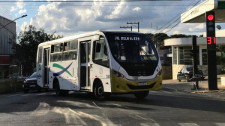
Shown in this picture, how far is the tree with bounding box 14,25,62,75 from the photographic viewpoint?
6009 cm

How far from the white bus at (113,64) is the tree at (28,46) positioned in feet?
150

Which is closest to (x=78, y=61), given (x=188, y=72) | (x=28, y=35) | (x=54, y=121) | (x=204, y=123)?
(x=54, y=121)

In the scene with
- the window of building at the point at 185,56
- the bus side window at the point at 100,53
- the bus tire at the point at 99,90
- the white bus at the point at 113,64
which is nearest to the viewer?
the white bus at the point at 113,64

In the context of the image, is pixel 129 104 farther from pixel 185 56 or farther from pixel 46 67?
pixel 185 56

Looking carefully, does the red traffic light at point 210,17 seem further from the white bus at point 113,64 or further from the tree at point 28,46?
the tree at point 28,46

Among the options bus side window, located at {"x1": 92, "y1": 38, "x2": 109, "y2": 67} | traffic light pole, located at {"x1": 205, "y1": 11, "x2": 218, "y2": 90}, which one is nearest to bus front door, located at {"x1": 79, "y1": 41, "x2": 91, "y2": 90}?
bus side window, located at {"x1": 92, "y1": 38, "x2": 109, "y2": 67}

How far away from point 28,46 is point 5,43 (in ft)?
43.1

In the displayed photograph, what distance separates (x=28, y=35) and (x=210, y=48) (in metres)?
46.3

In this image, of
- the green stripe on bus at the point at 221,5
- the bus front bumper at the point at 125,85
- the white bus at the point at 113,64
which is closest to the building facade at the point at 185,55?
the green stripe on bus at the point at 221,5

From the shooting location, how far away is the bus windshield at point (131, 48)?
1309cm

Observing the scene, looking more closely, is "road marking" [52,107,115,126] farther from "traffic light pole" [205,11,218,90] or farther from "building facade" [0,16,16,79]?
"building facade" [0,16,16,79]

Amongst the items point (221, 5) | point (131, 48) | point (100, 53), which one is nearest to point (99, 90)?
point (100, 53)

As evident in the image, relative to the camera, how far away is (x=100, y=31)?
45.7 feet

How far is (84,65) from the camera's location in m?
15.2
